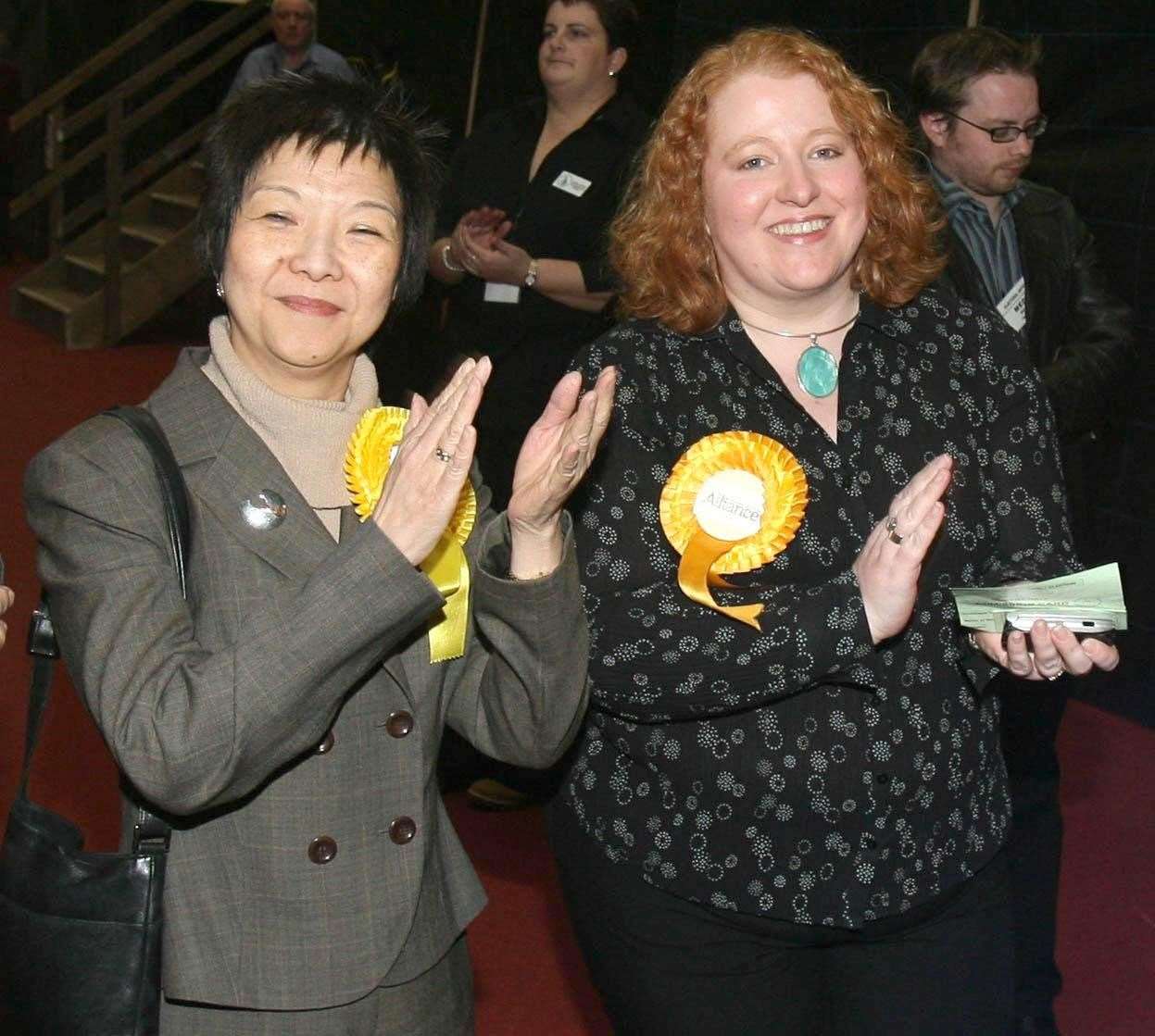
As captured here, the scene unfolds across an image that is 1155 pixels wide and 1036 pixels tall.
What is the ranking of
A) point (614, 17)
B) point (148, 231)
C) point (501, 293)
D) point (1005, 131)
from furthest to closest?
point (148, 231), point (614, 17), point (501, 293), point (1005, 131)

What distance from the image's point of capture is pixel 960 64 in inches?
133

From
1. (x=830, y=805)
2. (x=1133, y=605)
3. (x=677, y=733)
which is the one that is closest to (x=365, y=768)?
(x=677, y=733)

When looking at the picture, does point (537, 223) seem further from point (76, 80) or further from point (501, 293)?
point (76, 80)

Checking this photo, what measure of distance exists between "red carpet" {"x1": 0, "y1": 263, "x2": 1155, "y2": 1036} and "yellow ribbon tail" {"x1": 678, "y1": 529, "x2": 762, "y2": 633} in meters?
1.64

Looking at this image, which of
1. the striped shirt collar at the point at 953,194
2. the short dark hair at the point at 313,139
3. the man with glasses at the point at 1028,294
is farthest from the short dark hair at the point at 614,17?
the short dark hair at the point at 313,139

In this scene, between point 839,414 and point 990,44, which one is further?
point 990,44

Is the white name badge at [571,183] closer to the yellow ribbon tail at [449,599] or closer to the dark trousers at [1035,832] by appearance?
the dark trousers at [1035,832]

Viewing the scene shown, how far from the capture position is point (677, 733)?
2.05m

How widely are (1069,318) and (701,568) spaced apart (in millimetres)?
1810

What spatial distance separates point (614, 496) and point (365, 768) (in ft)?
1.53

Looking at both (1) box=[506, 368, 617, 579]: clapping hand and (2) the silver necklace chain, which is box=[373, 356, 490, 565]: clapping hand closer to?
(1) box=[506, 368, 617, 579]: clapping hand

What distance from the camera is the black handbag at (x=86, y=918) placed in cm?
172

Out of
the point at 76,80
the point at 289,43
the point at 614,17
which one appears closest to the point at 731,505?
the point at 614,17

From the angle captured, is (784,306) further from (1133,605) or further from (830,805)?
(1133,605)
